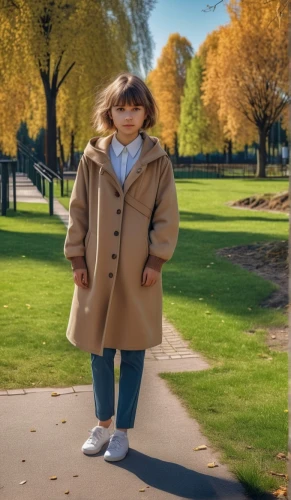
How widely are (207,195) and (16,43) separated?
9804mm

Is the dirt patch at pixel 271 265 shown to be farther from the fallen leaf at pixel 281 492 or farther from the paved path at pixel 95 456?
the fallen leaf at pixel 281 492

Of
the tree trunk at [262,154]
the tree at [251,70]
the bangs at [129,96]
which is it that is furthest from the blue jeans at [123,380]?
the tree trunk at [262,154]

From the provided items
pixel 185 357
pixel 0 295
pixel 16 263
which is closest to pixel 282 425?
pixel 185 357

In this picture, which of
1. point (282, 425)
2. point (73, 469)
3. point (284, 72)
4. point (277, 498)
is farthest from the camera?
point (284, 72)

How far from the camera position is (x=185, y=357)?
Answer: 5840 mm

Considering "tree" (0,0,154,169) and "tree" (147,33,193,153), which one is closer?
"tree" (0,0,154,169)

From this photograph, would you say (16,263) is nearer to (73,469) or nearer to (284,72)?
(73,469)

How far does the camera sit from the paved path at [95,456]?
3.35m

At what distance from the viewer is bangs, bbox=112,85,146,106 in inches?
141

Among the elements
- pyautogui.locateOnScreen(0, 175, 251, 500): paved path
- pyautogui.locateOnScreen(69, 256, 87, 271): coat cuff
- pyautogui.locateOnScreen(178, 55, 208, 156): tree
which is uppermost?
pyautogui.locateOnScreen(178, 55, 208, 156): tree

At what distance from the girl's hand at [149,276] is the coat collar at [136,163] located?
0.39m

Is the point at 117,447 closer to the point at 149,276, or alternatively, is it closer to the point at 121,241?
the point at 149,276

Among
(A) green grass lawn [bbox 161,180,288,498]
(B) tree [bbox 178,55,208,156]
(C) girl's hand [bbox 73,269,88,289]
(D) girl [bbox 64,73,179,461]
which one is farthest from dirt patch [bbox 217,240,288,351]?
(B) tree [bbox 178,55,208,156]

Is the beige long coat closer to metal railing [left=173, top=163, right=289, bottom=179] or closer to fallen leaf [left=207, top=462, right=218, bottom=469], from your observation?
fallen leaf [left=207, top=462, right=218, bottom=469]
